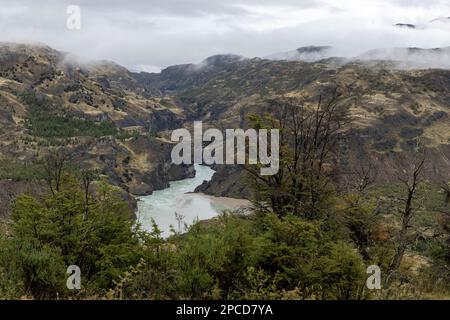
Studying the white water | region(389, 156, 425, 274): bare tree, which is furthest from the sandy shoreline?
region(389, 156, 425, 274): bare tree

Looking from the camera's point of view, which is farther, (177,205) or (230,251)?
(177,205)

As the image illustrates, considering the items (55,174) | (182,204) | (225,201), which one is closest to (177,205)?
(182,204)

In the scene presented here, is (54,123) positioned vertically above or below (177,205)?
above

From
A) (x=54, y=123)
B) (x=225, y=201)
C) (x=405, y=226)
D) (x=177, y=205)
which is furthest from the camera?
(x=54, y=123)

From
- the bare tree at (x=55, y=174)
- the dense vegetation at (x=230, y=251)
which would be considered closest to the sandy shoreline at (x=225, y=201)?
the bare tree at (x=55, y=174)

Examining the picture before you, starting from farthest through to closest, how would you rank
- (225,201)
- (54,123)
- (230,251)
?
(54,123) → (225,201) → (230,251)

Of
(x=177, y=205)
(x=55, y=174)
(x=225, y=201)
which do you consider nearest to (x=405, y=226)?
(x=55, y=174)

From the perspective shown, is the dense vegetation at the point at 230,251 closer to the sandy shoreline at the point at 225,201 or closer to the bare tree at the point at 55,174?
the bare tree at the point at 55,174

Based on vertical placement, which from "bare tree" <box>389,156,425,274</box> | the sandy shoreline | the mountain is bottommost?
the sandy shoreline

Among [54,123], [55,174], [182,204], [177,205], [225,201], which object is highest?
[55,174]

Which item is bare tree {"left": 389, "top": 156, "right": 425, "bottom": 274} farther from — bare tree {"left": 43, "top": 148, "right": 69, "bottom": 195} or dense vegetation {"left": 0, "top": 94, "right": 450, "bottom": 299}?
bare tree {"left": 43, "top": 148, "right": 69, "bottom": 195}

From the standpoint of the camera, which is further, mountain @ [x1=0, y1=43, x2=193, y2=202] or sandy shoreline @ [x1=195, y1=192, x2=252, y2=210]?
sandy shoreline @ [x1=195, y1=192, x2=252, y2=210]

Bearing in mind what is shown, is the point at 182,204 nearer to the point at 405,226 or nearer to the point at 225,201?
the point at 225,201
